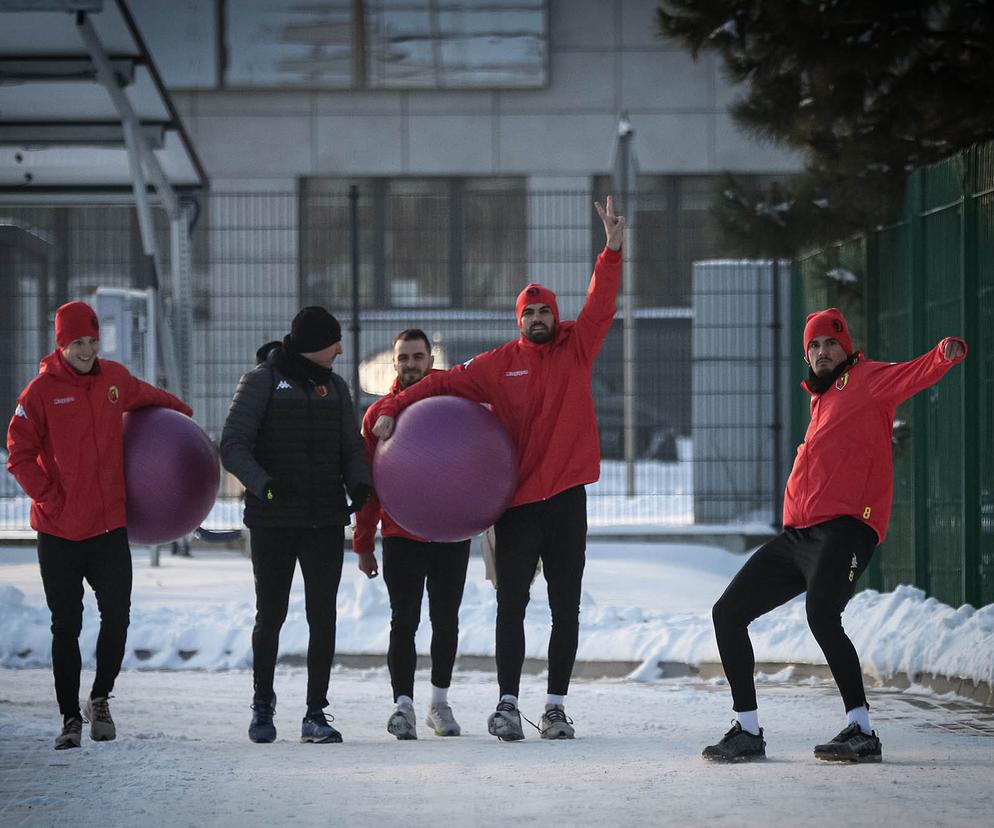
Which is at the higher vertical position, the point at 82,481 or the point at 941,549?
the point at 82,481

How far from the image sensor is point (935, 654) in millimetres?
8641

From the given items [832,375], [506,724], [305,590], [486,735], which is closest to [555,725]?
[506,724]

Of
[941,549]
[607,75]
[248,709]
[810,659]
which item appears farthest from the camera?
[607,75]

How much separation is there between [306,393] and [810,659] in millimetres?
3664

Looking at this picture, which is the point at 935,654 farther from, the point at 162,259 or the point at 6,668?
the point at 162,259

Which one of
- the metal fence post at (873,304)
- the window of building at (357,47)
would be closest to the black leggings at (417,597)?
the metal fence post at (873,304)

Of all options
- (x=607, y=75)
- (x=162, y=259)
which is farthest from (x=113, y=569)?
(x=607, y=75)

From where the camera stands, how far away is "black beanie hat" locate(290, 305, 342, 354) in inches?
284

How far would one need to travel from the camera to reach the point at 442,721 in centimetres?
738

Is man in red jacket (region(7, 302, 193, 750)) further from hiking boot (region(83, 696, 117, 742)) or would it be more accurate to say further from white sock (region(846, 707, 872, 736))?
white sock (region(846, 707, 872, 736))

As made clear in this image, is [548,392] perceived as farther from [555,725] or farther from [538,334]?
[555,725]

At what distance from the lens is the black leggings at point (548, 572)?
7195 mm

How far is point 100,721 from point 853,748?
3081 millimetres

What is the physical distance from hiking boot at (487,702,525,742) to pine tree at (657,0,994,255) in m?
5.58
